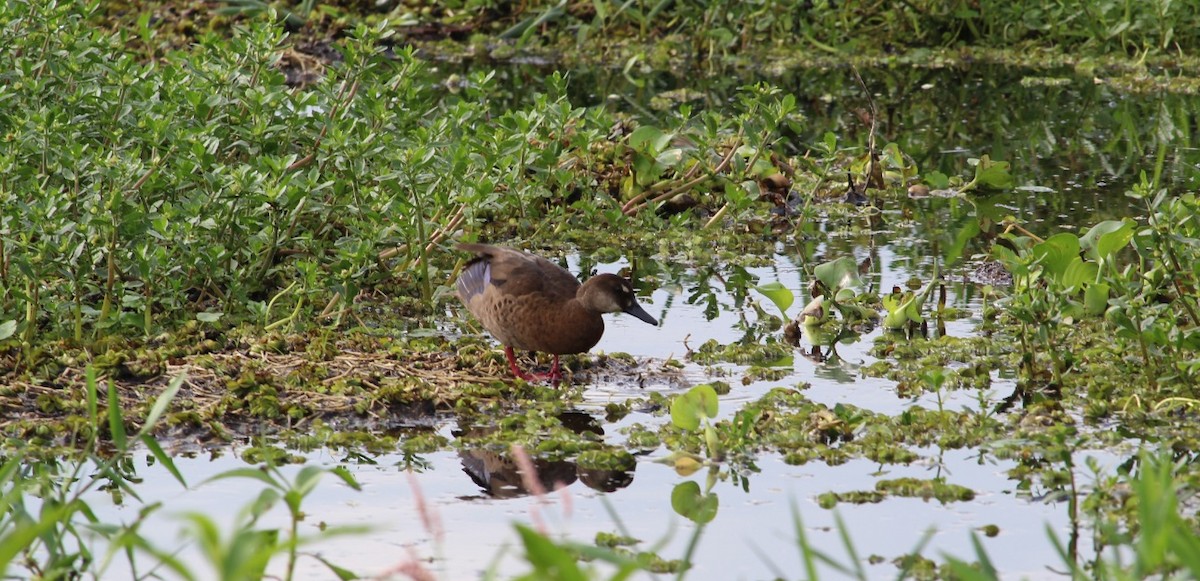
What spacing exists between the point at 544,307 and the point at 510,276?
268 mm

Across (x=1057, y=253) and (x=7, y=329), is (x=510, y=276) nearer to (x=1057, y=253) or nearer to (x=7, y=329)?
(x=7, y=329)

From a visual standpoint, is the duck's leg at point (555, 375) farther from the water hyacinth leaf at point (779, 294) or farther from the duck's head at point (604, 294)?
the water hyacinth leaf at point (779, 294)

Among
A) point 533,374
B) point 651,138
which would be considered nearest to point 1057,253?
point 533,374

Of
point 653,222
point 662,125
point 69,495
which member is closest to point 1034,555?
point 69,495

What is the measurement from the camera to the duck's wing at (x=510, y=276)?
18.9ft

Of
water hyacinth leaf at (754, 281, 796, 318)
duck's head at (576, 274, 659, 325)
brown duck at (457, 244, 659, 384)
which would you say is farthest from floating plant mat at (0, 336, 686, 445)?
water hyacinth leaf at (754, 281, 796, 318)

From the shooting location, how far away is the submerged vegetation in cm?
462

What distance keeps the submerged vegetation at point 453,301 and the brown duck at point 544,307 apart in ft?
0.58

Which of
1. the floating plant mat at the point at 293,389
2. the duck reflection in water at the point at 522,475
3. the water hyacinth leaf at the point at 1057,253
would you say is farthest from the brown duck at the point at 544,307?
the water hyacinth leaf at the point at 1057,253

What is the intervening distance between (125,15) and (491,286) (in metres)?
9.30

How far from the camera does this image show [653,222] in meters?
7.99

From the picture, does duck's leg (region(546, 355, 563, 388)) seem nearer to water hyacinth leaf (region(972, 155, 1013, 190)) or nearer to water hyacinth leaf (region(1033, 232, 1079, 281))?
water hyacinth leaf (region(1033, 232, 1079, 281))

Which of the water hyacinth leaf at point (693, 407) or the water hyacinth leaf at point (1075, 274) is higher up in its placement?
the water hyacinth leaf at point (1075, 274)

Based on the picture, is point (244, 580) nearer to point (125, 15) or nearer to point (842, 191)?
point (842, 191)
